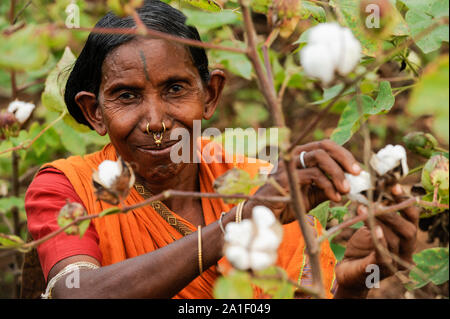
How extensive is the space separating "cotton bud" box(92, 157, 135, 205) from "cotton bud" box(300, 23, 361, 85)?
335 mm

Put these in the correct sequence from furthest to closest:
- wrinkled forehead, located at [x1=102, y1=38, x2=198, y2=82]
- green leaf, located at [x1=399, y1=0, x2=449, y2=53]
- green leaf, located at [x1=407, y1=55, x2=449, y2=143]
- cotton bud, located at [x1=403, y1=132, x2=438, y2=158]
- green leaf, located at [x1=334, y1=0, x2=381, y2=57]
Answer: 1. cotton bud, located at [x1=403, y1=132, x2=438, y2=158]
2. wrinkled forehead, located at [x1=102, y1=38, x2=198, y2=82]
3. green leaf, located at [x1=334, y1=0, x2=381, y2=57]
4. green leaf, located at [x1=399, y1=0, x2=449, y2=53]
5. green leaf, located at [x1=407, y1=55, x2=449, y2=143]

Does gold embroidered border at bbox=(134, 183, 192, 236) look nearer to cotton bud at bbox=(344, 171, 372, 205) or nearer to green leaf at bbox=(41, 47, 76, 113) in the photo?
green leaf at bbox=(41, 47, 76, 113)

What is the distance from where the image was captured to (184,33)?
59.1 inches

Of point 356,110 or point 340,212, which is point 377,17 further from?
point 340,212

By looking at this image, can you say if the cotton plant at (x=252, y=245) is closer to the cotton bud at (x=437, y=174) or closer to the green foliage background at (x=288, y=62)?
the green foliage background at (x=288, y=62)

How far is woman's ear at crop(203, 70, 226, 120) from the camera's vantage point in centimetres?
156

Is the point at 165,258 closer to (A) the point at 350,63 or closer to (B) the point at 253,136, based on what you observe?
(B) the point at 253,136

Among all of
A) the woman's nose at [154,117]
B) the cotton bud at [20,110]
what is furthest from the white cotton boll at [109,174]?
the cotton bud at [20,110]

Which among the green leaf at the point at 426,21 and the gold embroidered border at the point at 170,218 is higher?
the green leaf at the point at 426,21

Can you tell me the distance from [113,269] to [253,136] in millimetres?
541

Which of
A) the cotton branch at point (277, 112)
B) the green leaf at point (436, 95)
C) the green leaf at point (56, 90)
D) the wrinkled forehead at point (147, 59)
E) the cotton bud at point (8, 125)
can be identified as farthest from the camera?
the green leaf at point (56, 90)

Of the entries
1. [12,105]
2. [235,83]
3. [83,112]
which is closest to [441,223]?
[83,112]

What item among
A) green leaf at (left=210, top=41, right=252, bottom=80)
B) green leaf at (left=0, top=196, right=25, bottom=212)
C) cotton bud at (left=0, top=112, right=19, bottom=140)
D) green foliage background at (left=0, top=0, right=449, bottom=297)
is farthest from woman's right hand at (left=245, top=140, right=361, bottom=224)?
green leaf at (left=0, top=196, right=25, bottom=212)

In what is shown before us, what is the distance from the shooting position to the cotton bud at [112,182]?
0.85 m
